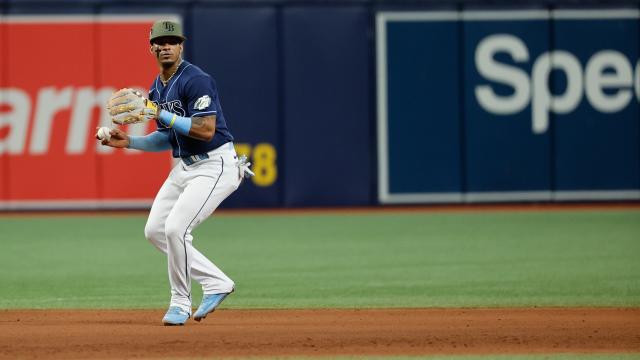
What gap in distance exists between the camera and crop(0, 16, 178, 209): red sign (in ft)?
61.9

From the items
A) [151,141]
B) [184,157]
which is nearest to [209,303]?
[184,157]

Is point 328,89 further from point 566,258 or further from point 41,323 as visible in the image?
point 41,323

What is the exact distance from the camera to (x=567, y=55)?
1948 centimetres

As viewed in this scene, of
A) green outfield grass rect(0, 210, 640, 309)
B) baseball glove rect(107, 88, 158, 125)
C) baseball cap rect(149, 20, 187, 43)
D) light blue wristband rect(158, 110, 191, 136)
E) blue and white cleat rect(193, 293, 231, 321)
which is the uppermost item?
baseball cap rect(149, 20, 187, 43)

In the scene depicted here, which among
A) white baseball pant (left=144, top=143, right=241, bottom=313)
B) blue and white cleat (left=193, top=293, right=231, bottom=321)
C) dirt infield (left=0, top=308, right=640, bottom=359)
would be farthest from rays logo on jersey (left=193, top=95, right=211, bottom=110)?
dirt infield (left=0, top=308, right=640, bottom=359)

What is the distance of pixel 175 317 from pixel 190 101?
1.39 metres

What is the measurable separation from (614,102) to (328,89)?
4203 millimetres

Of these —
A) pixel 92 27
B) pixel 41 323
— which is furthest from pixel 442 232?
pixel 41 323

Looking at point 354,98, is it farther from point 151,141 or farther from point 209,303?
point 209,303

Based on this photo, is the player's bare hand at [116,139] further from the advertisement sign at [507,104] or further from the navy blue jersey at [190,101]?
the advertisement sign at [507,104]

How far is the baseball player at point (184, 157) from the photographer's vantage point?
844 cm

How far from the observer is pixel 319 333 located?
8.30 m

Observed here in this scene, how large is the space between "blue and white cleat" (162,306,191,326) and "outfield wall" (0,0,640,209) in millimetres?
10399

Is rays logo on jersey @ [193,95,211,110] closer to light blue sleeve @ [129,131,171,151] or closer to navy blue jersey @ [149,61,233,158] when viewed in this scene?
navy blue jersey @ [149,61,233,158]
